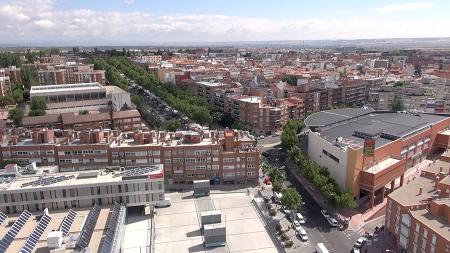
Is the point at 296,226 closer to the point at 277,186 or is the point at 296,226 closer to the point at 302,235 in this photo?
the point at 302,235

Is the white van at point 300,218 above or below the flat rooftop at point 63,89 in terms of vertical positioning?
below

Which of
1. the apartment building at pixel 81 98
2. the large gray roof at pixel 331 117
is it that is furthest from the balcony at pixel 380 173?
the apartment building at pixel 81 98

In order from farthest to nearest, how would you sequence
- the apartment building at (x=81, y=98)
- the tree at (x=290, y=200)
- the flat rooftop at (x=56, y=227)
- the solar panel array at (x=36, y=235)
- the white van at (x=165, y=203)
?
the apartment building at (x=81, y=98) → the white van at (x=165, y=203) → the tree at (x=290, y=200) → the flat rooftop at (x=56, y=227) → the solar panel array at (x=36, y=235)

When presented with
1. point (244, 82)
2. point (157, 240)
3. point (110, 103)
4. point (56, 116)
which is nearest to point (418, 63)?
point (244, 82)

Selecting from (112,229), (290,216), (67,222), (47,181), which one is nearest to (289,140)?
(290,216)

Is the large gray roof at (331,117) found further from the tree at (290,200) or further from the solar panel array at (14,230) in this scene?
the solar panel array at (14,230)
